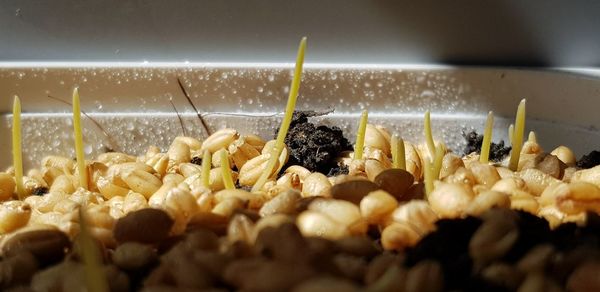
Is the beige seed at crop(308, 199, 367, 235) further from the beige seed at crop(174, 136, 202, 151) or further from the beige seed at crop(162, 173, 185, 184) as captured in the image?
the beige seed at crop(174, 136, 202, 151)

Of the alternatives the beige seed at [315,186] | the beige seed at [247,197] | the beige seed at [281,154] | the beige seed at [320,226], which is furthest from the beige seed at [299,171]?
the beige seed at [320,226]

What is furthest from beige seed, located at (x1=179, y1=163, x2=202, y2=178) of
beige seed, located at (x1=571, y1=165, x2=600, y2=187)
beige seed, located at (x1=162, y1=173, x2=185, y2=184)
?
beige seed, located at (x1=571, y1=165, x2=600, y2=187)

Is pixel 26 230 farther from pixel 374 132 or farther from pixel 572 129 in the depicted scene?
pixel 572 129

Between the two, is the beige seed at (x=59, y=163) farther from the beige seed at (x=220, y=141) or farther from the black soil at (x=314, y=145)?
the black soil at (x=314, y=145)

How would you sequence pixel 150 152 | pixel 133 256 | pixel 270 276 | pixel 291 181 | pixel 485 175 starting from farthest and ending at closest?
1. pixel 150 152
2. pixel 291 181
3. pixel 485 175
4. pixel 133 256
5. pixel 270 276

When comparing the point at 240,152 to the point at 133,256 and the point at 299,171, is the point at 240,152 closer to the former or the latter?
the point at 299,171

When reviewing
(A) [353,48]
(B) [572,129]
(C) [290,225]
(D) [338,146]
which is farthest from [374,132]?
(C) [290,225]

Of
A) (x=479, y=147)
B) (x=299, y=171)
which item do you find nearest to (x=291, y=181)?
(x=299, y=171)
